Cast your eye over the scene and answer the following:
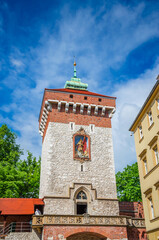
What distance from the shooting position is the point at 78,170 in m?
23.0

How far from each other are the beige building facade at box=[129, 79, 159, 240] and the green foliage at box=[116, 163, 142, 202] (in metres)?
12.2

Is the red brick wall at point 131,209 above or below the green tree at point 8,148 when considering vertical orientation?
below

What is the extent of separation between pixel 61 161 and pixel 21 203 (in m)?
4.52

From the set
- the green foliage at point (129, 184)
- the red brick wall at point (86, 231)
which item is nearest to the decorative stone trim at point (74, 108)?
the green foliage at point (129, 184)

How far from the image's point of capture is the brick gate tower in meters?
18.8

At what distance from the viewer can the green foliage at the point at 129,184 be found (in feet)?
101

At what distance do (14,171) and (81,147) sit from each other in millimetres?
8472

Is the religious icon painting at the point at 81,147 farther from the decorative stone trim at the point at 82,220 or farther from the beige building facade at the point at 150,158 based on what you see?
the decorative stone trim at the point at 82,220

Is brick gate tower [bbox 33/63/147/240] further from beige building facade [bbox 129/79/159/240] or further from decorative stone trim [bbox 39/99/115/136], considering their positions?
beige building facade [bbox 129/79/159/240]

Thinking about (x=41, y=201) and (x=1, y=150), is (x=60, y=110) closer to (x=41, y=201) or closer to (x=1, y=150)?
(x=41, y=201)

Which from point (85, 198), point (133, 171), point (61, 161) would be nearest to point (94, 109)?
point (61, 161)

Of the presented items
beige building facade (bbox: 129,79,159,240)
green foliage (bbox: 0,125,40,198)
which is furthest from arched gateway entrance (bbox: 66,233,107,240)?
green foliage (bbox: 0,125,40,198)

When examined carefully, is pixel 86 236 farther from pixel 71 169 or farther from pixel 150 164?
pixel 150 164

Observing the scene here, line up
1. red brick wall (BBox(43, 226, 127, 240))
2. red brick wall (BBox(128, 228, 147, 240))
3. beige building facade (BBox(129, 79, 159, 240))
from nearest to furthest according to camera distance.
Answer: beige building facade (BBox(129, 79, 159, 240)) < red brick wall (BBox(43, 226, 127, 240)) < red brick wall (BBox(128, 228, 147, 240))
